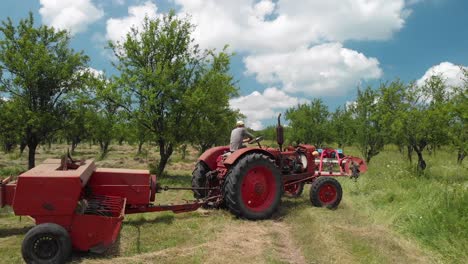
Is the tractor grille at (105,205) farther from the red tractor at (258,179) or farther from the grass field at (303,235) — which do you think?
the red tractor at (258,179)

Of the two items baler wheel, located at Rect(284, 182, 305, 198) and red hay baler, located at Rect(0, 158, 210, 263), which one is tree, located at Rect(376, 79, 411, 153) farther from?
red hay baler, located at Rect(0, 158, 210, 263)

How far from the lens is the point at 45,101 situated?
54.0 ft

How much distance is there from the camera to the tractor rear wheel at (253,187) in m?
7.54

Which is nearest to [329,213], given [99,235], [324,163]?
[99,235]

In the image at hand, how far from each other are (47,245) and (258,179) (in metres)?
4.07

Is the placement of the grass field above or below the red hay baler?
below

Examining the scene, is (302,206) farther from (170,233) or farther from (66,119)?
(66,119)

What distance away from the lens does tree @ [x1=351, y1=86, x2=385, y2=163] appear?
22000mm

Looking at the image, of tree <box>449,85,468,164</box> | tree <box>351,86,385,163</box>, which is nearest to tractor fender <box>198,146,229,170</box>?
tree <box>449,85,468,164</box>

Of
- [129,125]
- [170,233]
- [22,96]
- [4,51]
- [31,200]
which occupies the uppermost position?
[4,51]

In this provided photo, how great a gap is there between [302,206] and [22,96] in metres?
12.6

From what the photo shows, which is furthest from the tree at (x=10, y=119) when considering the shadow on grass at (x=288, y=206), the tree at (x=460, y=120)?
the tree at (x=460, y=120)

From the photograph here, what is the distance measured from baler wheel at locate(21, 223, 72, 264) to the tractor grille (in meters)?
0.62

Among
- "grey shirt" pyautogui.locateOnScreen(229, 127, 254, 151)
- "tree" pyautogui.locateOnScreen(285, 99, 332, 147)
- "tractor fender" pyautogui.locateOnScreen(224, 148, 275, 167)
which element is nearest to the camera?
"tractor fender" pyautogui.locateOnScreen(224, 148, 275, 167)
